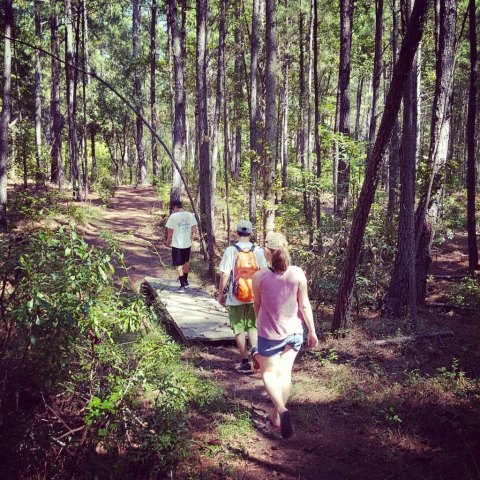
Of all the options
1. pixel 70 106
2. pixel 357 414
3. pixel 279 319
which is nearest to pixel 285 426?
pixel 279 319

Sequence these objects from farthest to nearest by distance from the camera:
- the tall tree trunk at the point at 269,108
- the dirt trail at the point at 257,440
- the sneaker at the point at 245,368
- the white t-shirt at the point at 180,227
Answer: the tall tree trunk at the point at 269,108
the white t-shirt at the point at 180,227
the sneaker at the point at 245,368
the dirt trail at the point at 257,440

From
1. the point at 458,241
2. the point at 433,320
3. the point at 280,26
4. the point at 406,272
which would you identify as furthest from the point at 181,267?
the point at 280,26

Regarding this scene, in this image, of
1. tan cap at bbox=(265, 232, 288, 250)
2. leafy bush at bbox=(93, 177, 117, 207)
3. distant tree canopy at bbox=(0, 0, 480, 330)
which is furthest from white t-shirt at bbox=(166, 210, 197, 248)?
leafy bush at bbox=(93, 177, 117, 207)

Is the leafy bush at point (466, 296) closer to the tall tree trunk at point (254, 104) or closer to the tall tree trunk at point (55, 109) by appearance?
the tall tree trunk at point (254, 104)

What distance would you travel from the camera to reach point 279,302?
3.86m

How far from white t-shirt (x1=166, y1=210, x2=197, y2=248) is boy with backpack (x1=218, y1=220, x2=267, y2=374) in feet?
11.1

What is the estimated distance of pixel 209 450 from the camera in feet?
12.3

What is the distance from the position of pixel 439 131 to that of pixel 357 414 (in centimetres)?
597

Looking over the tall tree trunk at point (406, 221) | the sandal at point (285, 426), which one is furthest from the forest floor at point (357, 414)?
the tall tree trunk at point (406, 221)

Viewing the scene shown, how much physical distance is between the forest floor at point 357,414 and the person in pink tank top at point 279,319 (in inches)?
17.6

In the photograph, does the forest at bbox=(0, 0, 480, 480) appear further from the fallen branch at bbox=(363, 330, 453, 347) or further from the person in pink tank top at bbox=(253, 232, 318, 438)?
the person in pink tank top at bbox=(253, 232, 318, 438)

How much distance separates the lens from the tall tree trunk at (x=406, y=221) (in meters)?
6.66

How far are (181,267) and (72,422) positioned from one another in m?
5.21

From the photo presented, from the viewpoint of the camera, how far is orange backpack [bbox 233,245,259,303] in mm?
5051
